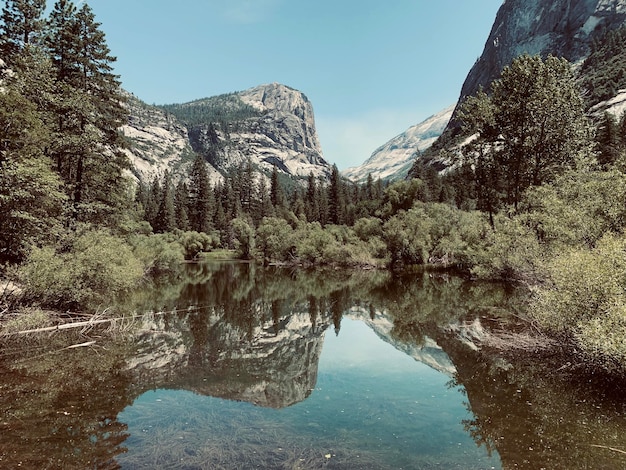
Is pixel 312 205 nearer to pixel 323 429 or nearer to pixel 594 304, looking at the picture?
pixel 594 304

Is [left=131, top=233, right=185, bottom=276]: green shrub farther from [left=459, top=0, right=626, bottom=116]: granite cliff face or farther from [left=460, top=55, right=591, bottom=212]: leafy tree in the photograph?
[left=459, top=0, right=626, bottom=116]: granite cliff face

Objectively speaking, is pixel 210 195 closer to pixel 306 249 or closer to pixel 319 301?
pixel 306 249

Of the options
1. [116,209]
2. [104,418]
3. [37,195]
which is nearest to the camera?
[104,418]

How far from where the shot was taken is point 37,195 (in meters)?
18.3

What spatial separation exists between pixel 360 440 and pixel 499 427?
3.11 meters

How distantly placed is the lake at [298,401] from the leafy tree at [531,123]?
13.2 m

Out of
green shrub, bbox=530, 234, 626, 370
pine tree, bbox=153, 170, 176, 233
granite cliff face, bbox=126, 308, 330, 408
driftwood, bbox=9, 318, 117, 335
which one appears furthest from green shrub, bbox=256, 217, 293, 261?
green shrub, bbox=530, 234, 626, 370

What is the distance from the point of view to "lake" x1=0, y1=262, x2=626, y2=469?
747cm

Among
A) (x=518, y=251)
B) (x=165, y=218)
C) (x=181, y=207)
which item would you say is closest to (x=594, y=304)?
(x=518, y=251)

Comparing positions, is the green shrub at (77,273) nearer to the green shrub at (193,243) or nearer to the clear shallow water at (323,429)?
the clear shallow water at (323,429)

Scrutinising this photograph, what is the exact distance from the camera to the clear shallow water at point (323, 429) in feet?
24.3

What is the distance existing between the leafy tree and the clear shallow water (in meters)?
20.4

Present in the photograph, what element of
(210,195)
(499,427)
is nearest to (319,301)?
Result: (499,427)

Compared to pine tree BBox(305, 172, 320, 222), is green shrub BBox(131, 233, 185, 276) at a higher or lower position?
lower
